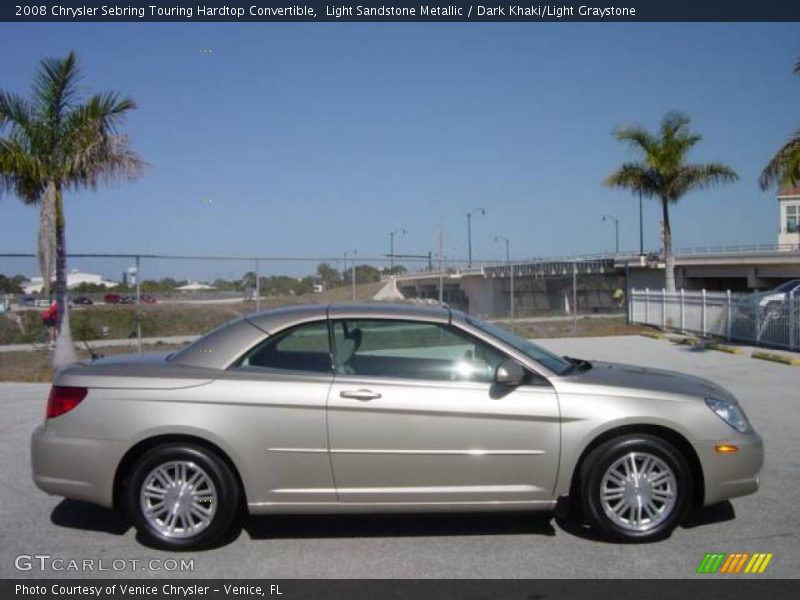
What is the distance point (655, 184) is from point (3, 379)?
70.1 feet

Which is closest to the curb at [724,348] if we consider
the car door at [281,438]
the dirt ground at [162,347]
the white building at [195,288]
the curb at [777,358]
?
the curb at [777,358]

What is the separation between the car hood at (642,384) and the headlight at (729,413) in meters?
0.06

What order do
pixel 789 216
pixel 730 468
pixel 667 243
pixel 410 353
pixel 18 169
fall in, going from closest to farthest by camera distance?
pixel 730 468, pixel 410 353, pixel 18 169, pixel 667 243, pixel 789 216

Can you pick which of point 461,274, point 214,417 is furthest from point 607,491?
point 461,274

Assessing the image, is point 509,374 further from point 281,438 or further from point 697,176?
point 697,176

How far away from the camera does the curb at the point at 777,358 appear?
46.0 ft

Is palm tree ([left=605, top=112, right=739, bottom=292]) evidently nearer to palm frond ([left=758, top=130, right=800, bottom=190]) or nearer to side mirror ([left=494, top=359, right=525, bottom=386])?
palm frond ([left=758, top=130, right=800, bottom=190])

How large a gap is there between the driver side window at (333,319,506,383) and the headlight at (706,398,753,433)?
4.52 feet

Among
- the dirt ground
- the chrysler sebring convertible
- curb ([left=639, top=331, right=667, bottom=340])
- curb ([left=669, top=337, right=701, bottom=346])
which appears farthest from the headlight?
curb ([left=639, top=331, right=667, bottom=340])

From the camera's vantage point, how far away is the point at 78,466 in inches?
190

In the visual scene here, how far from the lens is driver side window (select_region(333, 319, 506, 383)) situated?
4984mm

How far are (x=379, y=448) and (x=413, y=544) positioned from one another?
670 millimetres

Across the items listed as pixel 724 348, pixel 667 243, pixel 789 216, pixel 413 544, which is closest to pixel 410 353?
pixel 413 544
